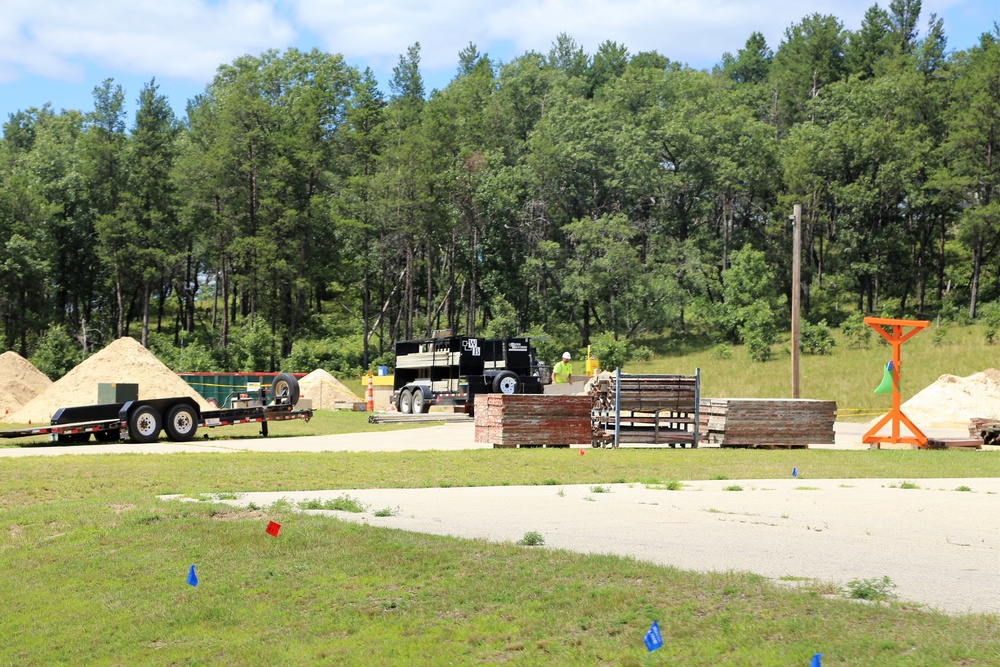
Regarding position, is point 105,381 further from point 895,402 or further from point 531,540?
point 531,540

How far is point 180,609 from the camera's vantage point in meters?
10.1

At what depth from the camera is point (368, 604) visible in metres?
9.44

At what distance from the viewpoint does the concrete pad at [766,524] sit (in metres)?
9.64

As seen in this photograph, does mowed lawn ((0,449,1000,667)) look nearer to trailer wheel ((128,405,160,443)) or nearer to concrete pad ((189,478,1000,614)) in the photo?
concrete pad ((189,478,1000,614))

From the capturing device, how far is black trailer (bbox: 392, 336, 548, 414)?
41.1m

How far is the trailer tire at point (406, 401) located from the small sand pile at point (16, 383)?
1436 centimetres

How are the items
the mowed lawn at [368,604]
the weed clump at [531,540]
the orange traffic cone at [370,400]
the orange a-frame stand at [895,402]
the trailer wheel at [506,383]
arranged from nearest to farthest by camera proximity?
the mowed lawn at [368,604]
the weed clump at [531,540]
the orange a-frame stand at [895,402]
the trailer wheel at [506,383]
the orange traffic cone at [370,400]

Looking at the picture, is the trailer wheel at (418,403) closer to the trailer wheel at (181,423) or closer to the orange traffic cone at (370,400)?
the orange traffic cone at (370,400)

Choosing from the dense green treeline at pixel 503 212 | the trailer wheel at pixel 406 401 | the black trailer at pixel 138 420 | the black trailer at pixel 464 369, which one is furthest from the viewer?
the dense green treeline at pixel 503 212

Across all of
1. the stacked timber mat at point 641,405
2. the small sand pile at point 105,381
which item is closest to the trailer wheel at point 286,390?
the small sand pile at point 105,381

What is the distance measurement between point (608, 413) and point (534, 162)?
53.9 meters

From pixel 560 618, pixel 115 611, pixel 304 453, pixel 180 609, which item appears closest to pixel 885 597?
pixel 560 618

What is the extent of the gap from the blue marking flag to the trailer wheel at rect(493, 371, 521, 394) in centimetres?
3190

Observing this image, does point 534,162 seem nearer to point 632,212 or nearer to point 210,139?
point 632,212
